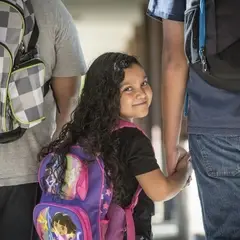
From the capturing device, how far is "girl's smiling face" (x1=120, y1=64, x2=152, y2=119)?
1302 millimetres

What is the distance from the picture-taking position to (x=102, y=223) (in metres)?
1.25

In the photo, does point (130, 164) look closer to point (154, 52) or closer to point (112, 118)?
point (112, 118)

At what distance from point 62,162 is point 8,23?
38 cm

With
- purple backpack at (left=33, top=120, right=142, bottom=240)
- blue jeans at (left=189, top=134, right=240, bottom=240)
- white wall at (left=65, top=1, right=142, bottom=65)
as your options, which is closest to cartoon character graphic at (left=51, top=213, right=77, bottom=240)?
purple backpack at (left=33, top=120, right=142, bottom=240)

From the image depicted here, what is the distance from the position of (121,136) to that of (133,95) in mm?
120

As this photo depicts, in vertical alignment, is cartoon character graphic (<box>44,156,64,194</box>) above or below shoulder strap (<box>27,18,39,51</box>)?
below

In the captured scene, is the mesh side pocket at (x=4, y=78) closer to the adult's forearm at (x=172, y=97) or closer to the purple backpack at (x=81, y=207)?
the purple backpack at (x=81, y=207)

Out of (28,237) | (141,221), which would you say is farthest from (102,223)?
(28,237)

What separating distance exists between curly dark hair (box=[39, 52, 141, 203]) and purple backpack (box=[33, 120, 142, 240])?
0.02m

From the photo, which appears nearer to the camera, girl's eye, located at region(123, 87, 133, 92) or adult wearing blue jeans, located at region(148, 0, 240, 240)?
adult wearing blue jeans, located at region(148, 0, 240, 240)

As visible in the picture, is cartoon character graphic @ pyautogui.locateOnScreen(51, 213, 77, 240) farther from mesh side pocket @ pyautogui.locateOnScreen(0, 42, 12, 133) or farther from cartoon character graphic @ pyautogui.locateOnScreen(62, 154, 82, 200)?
mesh side pocket @ pyautogui.locateOnScreen(0, 42, 12, 133)

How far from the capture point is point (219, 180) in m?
1.05

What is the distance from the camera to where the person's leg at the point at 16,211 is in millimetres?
1368

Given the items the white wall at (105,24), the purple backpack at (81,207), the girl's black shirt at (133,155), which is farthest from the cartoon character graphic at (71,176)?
the white wall at (105,24)
